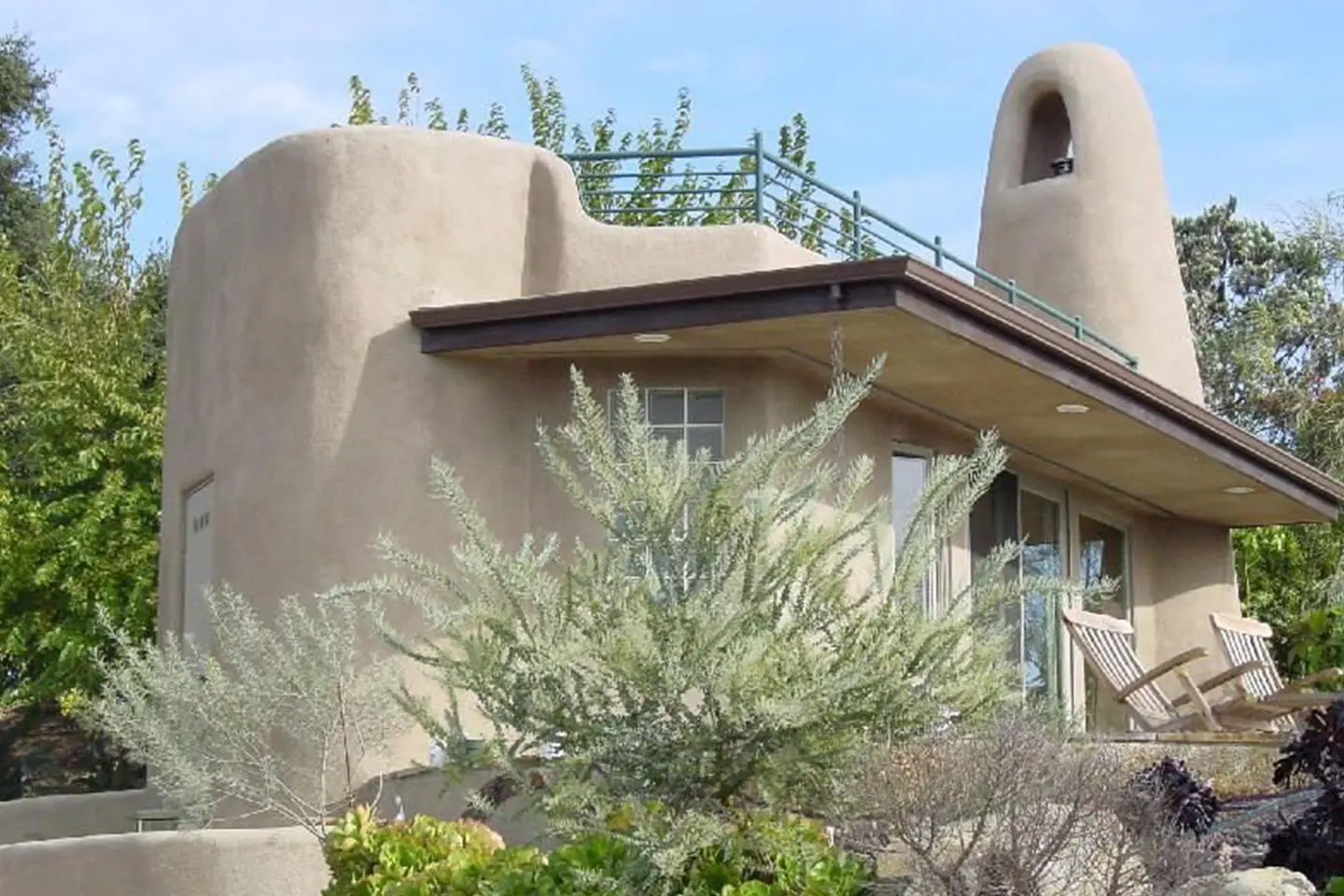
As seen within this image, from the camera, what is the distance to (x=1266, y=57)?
17.3 meters

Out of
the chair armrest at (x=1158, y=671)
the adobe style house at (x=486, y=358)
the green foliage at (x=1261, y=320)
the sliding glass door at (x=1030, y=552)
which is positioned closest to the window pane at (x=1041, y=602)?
the sliding glass door at (x=1030, y=552)

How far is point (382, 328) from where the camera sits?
14.0 m

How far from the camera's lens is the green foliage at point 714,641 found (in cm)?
805

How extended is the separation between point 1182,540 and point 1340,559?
17.3 ft

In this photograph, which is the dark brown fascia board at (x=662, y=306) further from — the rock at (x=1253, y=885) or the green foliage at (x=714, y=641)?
the rock at (x=1253, y=885)

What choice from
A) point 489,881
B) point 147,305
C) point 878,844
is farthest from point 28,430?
point 878,844

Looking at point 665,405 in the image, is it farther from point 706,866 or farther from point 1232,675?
point 706,866

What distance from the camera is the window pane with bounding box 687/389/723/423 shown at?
14.1m

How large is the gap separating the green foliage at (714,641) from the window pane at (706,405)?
5598mm

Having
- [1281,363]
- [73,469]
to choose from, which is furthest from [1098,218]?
[1281,363]

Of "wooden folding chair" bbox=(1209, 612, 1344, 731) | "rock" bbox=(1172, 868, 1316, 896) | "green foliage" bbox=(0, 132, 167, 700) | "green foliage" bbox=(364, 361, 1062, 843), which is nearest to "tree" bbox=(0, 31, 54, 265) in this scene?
"green foliage" bbox=(0, 132, 167, 700)

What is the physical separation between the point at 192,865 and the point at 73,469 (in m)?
10.5

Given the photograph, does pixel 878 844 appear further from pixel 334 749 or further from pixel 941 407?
pixel 941 407

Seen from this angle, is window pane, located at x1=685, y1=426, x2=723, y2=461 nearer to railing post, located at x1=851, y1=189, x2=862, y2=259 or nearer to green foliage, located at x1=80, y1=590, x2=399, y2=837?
railing post, located at x1=851, y1=189, x2=862, y2=259
